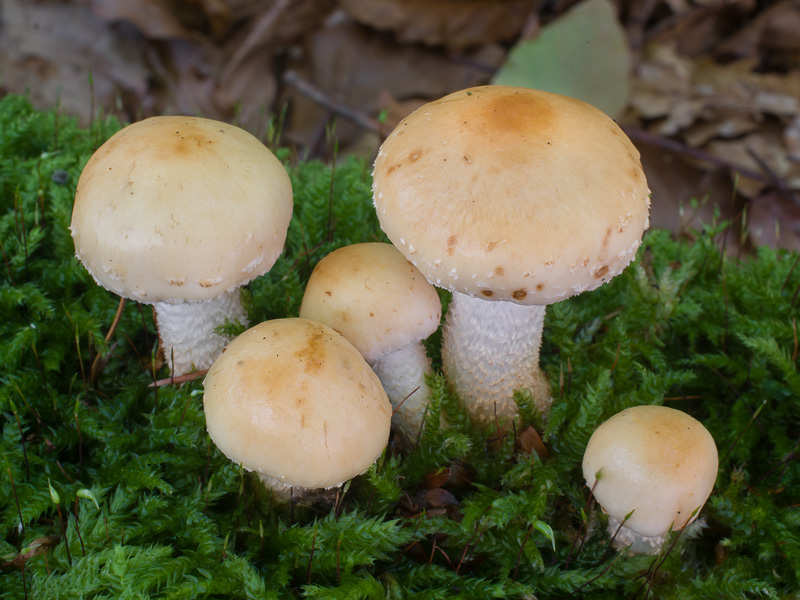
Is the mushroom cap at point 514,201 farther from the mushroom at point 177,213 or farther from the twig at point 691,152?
the twig at point 691,152

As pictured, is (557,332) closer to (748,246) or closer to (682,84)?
(748,246)

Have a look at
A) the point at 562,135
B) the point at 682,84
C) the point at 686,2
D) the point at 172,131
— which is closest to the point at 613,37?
the point at 682,84

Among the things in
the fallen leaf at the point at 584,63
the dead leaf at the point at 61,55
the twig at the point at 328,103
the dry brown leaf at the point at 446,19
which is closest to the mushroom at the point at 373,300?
the twig at the point at 328,103

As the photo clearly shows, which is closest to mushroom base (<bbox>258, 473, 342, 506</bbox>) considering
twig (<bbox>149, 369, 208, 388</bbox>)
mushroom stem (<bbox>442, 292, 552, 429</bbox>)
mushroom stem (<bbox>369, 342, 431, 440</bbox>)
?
mushroom stem (<bbox>369, 342, 431, 440</bbox>)

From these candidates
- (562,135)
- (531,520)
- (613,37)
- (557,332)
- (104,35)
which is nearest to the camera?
(562,135)

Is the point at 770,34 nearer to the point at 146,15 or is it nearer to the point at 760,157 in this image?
the point at 760,157
